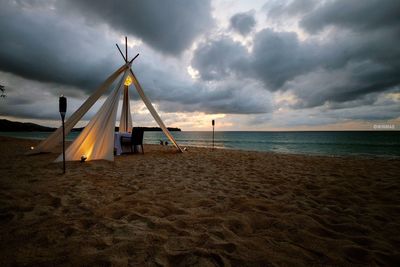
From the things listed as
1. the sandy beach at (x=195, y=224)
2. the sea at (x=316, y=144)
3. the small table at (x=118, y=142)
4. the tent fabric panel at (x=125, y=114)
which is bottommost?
the sea at (x=316, y=144)

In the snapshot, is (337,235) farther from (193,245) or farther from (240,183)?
(240,183)

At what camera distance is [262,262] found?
1516 millimetres

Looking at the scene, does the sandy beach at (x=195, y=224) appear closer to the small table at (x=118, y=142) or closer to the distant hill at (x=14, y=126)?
the small table at (x=118, y=142)

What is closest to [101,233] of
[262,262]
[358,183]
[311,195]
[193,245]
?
[193,245]

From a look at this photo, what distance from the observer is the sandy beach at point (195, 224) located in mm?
1580

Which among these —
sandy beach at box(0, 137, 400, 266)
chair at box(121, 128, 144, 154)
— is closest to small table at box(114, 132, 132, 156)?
chair at box(121, 128, 144, 154)

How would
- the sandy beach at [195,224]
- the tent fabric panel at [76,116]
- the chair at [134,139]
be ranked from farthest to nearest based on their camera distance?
the chair at [134,139]
the tent fabric panel at [76,116]
the sandy beach at [195,224]

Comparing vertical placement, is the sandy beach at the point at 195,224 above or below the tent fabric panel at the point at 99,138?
below

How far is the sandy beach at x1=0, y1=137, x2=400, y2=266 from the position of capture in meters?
1.58

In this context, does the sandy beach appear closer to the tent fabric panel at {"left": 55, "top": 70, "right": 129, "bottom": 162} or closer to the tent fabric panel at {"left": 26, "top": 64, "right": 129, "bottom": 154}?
the tent fabric panel at {"left": 55, "top": 70, "right": 129, "bottom": 162}

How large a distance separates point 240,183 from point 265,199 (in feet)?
3.55

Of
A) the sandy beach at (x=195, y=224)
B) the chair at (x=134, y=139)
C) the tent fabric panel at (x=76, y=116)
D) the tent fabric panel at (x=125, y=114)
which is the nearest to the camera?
the sandy beach at (x=195, y=224)

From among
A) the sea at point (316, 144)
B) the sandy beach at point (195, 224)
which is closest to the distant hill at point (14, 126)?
the sea at point (316, 144)

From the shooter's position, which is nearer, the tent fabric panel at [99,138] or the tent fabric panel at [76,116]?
the tent fabric panel at [99,138]
